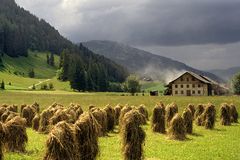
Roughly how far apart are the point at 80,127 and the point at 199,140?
19.0 m

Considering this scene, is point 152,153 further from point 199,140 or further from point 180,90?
point 180,90

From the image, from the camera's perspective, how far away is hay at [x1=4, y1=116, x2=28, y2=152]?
2858 centimetres

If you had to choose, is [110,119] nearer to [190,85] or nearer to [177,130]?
[177,130]

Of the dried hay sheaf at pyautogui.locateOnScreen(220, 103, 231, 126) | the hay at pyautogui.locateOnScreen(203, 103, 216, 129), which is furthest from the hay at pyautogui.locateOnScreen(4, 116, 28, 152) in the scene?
the dried hay sheaf at pyautogui.locateOnScreen(220, 103, 231, 126)

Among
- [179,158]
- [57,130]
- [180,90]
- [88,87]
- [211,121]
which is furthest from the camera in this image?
[88,87]

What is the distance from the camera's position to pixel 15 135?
28.7m

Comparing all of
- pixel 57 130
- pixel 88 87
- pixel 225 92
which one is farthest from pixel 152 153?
pixel 225 92

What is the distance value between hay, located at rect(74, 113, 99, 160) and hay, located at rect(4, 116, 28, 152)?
331 inches

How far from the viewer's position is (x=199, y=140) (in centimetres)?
3816

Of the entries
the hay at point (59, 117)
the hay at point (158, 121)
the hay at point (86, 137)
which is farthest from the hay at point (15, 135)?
the hay at point (158, 121)

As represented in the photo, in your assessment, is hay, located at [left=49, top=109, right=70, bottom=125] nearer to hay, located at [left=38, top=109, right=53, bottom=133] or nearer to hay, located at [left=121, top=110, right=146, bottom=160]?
hay, located at [left=38, top=109, right=53, bottom=133]

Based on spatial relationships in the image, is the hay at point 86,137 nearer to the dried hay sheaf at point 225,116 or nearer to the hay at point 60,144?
the hay at point 60,144

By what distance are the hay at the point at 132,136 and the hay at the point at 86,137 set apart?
3.04m

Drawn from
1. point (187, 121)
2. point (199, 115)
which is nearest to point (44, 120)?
point (187, 121)
